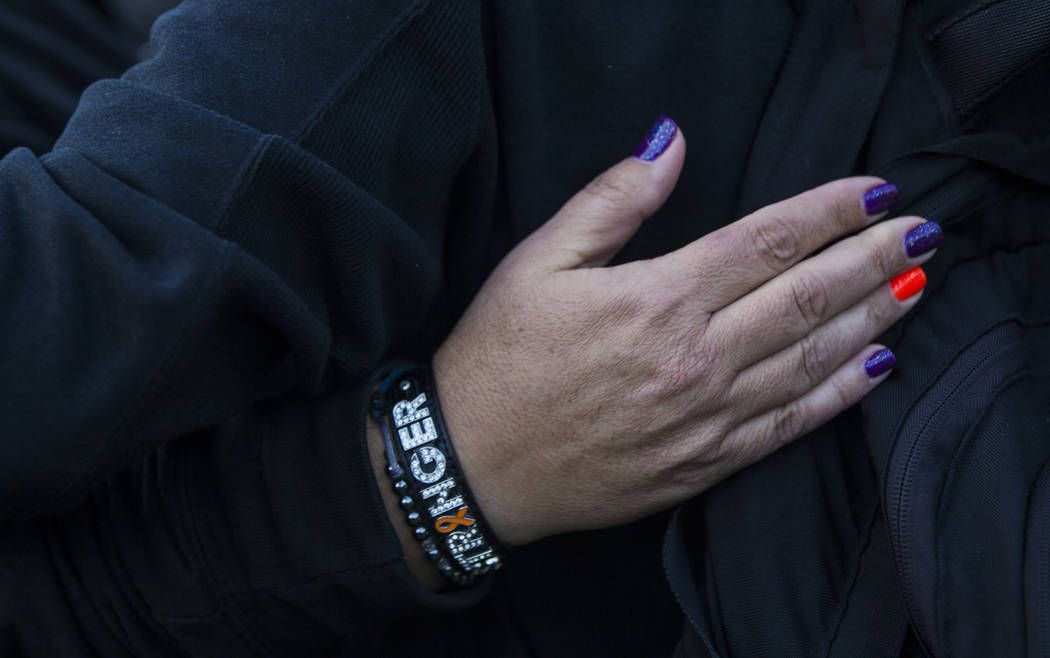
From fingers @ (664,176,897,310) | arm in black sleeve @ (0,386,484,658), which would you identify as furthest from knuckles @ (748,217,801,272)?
arm in black sleeve @ (0,386,484,658)

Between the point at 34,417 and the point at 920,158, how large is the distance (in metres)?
0.82

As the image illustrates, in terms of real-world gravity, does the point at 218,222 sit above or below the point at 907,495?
above

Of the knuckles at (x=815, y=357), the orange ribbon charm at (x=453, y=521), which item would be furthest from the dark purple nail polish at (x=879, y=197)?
the orange ribbon charm at (x=453, y=521)

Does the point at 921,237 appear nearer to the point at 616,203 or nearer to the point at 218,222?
the point at 616,203

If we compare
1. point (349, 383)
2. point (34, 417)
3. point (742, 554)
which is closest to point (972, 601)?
point (742, 554)

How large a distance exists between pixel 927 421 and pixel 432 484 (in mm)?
469

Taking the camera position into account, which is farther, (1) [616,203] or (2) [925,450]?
(1) [616,203]

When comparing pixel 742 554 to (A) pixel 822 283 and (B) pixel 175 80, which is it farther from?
(B) pixel 175 80

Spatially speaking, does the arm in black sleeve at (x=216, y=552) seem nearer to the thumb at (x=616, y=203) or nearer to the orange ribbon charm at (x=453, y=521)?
the orange ribbon charm at (x=453, y=521)

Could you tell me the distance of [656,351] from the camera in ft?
2.89

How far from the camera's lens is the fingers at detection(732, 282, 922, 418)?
2.97 ft

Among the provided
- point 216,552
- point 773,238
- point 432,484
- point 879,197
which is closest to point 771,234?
point 773,238

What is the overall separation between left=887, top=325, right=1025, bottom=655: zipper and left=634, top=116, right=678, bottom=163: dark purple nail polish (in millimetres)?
348

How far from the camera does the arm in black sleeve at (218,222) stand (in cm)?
71
